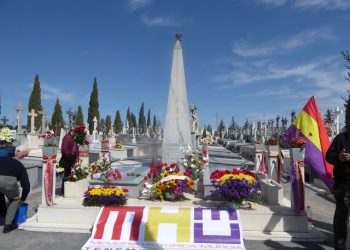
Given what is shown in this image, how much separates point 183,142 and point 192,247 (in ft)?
21.4

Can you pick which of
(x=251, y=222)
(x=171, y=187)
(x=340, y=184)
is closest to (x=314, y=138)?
(x=251, y=222)

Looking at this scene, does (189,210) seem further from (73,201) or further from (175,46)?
(175,46)

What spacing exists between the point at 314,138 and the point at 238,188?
325cm

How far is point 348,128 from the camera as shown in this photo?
4.79m

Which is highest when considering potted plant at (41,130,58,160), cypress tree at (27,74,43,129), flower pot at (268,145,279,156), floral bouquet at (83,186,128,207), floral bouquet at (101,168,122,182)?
cypress tree at (27,74,43,129)

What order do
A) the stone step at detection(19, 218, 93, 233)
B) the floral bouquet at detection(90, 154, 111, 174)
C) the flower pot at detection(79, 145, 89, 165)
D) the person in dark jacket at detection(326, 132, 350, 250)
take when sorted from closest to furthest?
1. the person in dark jacket at detection(326, 132, 350, 250)
2. the stone step at detection(19, 218, 93, 233)
3. the flower pot at detection(79, 145, 89, 165)
4. the floral bouquet at detection(90, 154, 111, 174)

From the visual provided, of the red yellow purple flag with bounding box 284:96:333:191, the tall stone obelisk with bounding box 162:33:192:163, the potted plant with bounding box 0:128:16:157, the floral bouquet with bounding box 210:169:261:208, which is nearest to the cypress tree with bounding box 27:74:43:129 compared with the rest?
the tall stone obelisk with bounding box 162:33:192:163

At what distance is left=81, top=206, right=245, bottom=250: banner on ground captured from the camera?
5598mm

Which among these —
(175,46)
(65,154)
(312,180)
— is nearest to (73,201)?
(65,154)

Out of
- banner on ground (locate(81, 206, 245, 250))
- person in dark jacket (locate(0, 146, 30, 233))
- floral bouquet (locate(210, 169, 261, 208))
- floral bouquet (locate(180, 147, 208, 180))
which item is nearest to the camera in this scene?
banner on ground (locate(81, 206, 245, 250))

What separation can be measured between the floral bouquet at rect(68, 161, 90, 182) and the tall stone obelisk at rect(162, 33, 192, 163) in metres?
3.76

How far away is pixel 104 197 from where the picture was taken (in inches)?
270

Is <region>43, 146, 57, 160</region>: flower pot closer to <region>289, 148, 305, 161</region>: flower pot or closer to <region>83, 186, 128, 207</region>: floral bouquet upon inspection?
<region>83, 186, 128, 207</region>: floral bouquet

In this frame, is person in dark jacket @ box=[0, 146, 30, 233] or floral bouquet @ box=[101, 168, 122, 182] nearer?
person in dark jacket @ box=[0, 146, 30, 233]
